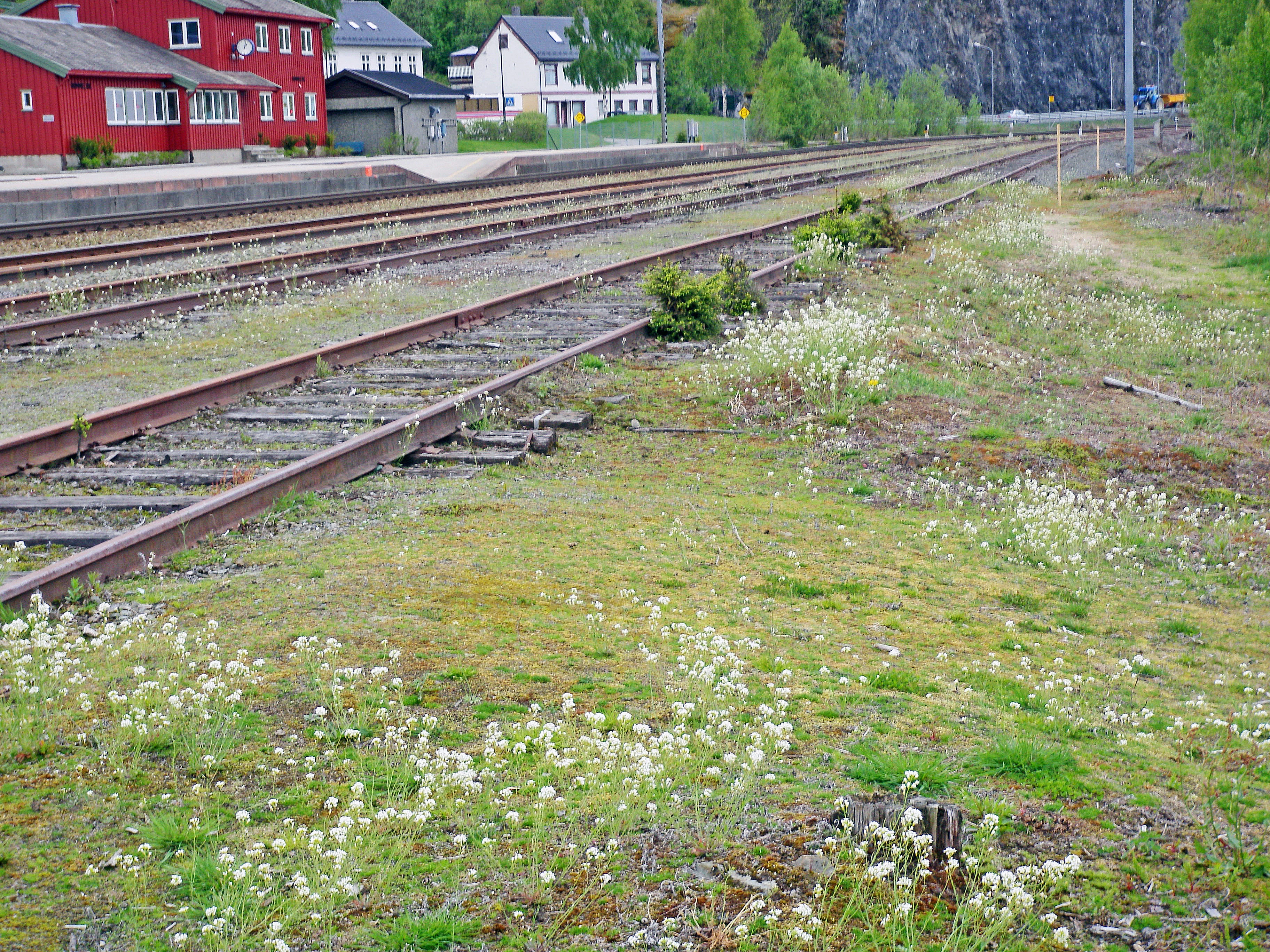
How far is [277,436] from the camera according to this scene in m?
9.20

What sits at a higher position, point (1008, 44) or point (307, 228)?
point (1008, 44)

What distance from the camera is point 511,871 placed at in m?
3.82

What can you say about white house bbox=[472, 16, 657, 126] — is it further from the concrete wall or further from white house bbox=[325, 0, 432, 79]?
the concrete wall

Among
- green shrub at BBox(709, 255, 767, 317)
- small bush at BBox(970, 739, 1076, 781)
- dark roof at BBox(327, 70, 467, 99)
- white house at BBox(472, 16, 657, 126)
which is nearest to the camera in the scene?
small bush at BBox(970, 739, 1076, 781)

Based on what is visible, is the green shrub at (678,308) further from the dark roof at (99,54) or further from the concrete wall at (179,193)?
the dark roof at (99,54)

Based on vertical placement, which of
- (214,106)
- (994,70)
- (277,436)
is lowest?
(277,436)

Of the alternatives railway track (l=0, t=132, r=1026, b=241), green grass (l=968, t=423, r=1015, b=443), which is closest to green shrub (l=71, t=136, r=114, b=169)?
railway track (l=0, t=132, r=1026, b=241)

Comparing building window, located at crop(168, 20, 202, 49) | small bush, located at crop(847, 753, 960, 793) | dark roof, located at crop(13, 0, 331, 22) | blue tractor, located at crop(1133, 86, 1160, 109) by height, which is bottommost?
small bush, located at crop(847, 753, 960, 793)

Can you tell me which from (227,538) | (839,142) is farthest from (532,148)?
(227,538)

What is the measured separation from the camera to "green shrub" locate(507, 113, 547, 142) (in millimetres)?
80062

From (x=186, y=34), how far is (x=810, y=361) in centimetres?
5347

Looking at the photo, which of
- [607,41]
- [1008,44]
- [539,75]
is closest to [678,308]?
[607,41]

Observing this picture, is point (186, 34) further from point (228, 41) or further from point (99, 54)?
point (99, 54)

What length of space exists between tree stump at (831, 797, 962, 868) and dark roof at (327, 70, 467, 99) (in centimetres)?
6673
